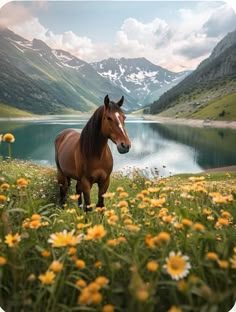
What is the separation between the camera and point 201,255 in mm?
1869

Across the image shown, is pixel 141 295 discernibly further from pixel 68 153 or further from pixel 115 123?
pixel 68 153

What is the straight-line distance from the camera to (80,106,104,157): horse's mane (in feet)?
13.1

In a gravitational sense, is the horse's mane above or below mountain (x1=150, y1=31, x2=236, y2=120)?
below

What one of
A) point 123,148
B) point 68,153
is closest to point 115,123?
point 123,148

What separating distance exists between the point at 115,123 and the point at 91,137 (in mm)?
774

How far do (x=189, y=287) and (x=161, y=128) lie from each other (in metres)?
13.6

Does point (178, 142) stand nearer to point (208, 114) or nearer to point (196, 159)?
point (196, 159)

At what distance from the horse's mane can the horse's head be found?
0.36 m

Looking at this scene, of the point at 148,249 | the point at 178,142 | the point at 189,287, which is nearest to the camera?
the point at 189,287

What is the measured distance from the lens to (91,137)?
4164 millimetres

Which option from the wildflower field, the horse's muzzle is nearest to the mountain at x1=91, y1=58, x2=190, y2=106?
the horse's muzzle

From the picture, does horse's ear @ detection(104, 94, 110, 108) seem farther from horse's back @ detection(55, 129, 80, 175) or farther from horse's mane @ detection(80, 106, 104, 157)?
horse's back @ detection(55, 129, 80, 175)

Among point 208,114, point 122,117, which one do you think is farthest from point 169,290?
point 208,114

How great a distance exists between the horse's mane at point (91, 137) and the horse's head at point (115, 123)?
0.36m
